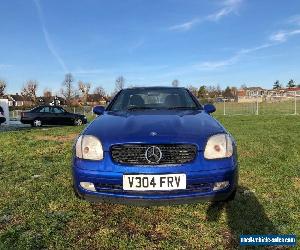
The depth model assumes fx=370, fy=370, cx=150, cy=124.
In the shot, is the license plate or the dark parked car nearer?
the license plate

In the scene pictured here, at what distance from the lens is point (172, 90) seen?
5402mm

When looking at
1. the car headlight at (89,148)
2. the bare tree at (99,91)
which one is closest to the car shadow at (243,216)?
the car headlight at (89,148)

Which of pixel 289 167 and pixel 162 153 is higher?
pixel 162 153

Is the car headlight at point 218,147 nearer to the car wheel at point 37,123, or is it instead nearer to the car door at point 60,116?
the car wheel at point 37,123

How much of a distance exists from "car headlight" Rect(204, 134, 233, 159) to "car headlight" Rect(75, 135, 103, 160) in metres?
0.99

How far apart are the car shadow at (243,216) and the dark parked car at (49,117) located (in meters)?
20.2

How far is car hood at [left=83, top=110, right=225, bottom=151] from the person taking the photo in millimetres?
3414

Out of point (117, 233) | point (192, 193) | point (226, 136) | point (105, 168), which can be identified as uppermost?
point (226, 136)

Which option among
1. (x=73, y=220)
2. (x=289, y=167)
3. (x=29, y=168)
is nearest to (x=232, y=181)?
(x=73, y=220)

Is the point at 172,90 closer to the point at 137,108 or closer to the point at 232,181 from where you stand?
the point at 137,108

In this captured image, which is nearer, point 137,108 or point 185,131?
point 185,131

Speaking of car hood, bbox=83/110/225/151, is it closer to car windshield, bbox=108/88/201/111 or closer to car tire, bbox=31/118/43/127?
car windshield, bbox=108/88/201/111

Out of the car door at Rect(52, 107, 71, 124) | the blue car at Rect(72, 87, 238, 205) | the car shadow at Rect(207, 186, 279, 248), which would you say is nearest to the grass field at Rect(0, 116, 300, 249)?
the car shadow at Rect(207, 186, 279, 248)

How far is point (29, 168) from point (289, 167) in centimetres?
430
